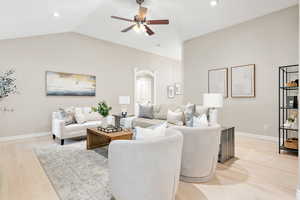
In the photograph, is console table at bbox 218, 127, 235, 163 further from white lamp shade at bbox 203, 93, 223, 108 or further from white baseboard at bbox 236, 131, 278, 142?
white baseboard at bbox 236, 131, 278, 142

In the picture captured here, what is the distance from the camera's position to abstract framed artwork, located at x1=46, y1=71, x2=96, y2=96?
4699 mm

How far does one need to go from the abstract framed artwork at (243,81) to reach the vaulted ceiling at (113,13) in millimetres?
1336

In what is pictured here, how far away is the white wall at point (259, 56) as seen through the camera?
3951mm

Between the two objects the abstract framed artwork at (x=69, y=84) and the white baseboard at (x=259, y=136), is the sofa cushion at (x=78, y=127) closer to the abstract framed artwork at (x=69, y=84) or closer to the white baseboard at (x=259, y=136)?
the abstract framed artwork at (x=69, y=84)

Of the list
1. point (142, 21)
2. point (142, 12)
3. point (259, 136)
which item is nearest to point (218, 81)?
point (259, 136)

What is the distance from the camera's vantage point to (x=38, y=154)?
3.09 m

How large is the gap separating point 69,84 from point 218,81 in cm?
458

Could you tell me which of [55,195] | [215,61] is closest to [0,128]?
[55,195]

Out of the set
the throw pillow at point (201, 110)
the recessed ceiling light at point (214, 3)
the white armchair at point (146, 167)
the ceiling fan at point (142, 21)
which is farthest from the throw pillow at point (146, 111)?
the white armchair at point (146, 167)

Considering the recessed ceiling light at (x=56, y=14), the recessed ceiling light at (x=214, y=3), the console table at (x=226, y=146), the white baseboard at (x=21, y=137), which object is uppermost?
the recessed ceiling light at (x=214, y=3)

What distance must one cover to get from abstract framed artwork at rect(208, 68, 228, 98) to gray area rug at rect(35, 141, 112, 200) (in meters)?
3.77

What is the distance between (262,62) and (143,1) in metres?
3.37

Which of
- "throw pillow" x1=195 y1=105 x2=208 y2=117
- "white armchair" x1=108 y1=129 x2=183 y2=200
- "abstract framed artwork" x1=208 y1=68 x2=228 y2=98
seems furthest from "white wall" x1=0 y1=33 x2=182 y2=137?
"white armchair" x1=108 y1=129 x2=183 y2=200

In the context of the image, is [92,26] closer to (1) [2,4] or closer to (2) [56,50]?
(2) [56,50]
